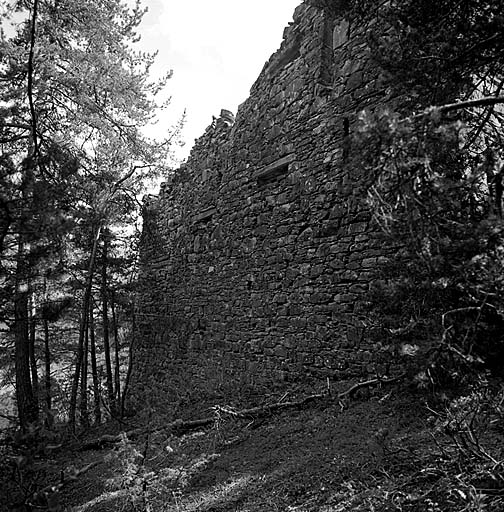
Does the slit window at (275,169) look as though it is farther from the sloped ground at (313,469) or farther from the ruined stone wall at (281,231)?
the sloped ground at (313,469)

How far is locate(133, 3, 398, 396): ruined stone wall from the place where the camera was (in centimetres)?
589

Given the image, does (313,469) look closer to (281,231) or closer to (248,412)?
(248,412)

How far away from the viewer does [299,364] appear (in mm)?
6398

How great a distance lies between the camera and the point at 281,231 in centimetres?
711

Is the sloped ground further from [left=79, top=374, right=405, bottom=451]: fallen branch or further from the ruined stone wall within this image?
the ruined stone wall

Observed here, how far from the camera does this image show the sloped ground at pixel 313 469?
2.83 metres

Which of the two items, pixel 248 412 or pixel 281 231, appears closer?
pixel 248 412

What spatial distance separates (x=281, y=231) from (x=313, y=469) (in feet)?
13.1

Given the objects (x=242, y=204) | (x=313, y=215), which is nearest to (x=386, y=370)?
(x=313, y=215)

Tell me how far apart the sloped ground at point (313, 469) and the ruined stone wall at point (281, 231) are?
1.11 m

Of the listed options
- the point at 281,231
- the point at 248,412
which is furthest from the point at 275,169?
the point at 248,412

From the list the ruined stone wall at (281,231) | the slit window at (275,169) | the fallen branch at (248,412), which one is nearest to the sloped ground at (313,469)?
the fallen branch at (248,412)

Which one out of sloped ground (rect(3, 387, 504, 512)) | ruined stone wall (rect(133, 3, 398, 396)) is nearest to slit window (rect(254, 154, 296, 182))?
ruined stone wall (rect(133, 3, 398, 396))

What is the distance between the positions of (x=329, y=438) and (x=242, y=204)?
4867 millimetres
